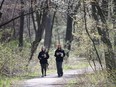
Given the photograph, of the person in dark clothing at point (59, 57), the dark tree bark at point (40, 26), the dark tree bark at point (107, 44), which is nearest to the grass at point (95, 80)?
the dark tree bark at point (107, 44)

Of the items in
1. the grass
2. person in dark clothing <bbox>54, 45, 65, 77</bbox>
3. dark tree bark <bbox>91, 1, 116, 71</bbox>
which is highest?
dark tree bark <bbox>91, 1, 116, 71</bbox>

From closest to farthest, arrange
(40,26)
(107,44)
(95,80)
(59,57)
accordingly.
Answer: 1. (95,80)
2. (107,44)
3. (59,57)
4. (40,26)

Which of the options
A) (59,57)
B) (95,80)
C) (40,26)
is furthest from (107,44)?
(40,26)

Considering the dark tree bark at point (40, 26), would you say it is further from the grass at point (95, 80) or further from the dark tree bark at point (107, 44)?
the grass at point (95, 80)

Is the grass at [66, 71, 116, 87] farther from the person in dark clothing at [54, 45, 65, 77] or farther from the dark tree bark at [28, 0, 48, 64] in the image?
the dark tree bark at [28, 0, 48, 64]

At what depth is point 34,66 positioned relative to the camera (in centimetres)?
2886

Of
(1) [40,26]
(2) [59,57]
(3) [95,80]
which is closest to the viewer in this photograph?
(3) [95,80]

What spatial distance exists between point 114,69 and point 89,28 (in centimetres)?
408

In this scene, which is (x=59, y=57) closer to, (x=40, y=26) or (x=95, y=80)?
(x=95, y=80)

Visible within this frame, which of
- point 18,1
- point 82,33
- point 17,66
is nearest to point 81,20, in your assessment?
point 82,33

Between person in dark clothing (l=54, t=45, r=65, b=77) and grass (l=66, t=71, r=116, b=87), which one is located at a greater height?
grass (l=66, t=71, r=116, b=87)

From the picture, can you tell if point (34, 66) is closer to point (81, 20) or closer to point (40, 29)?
point (40, 29)

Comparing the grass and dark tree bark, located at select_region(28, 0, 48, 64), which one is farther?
dark tree bark, located at select_region(28, 0, 48, 64)

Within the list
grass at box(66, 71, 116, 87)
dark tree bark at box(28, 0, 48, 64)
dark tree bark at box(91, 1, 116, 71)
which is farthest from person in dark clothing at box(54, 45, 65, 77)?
grass at box(66, 71, 116, 87)
